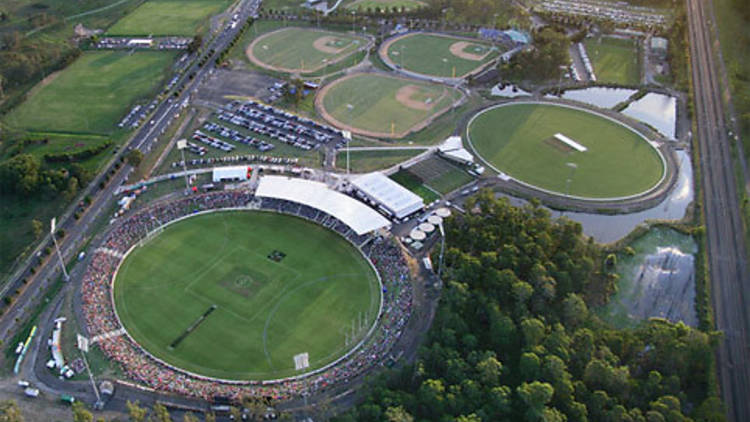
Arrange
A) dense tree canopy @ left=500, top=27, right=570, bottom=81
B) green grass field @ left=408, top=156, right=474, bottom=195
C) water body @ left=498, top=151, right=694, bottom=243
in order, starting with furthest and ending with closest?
dense tree canopy @ left=500, top=27, right=570, bottom=81
green grass field @ left=408, top=156, right=474, bottom=195
water body @ left=498, top=151, right=694, bottom=243

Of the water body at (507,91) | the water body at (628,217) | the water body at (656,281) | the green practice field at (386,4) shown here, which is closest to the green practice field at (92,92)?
the green practice field at (386,4)

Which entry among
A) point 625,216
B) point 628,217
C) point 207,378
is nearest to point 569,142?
point 625,216

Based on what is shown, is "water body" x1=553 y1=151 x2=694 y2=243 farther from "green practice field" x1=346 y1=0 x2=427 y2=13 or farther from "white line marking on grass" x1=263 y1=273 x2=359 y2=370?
"green practice field" x1=346 y1=0 x2=427 y2=13

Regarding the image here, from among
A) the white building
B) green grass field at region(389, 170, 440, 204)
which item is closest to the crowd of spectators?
the white building

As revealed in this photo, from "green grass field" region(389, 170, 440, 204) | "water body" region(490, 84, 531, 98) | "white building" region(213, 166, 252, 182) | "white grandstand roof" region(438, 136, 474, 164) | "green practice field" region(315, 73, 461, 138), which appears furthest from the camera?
"water body" region(490, 84, 531, 98)

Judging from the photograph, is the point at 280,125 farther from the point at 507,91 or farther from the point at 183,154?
the point at 507,91

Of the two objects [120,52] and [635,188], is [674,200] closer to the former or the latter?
[635,188]
